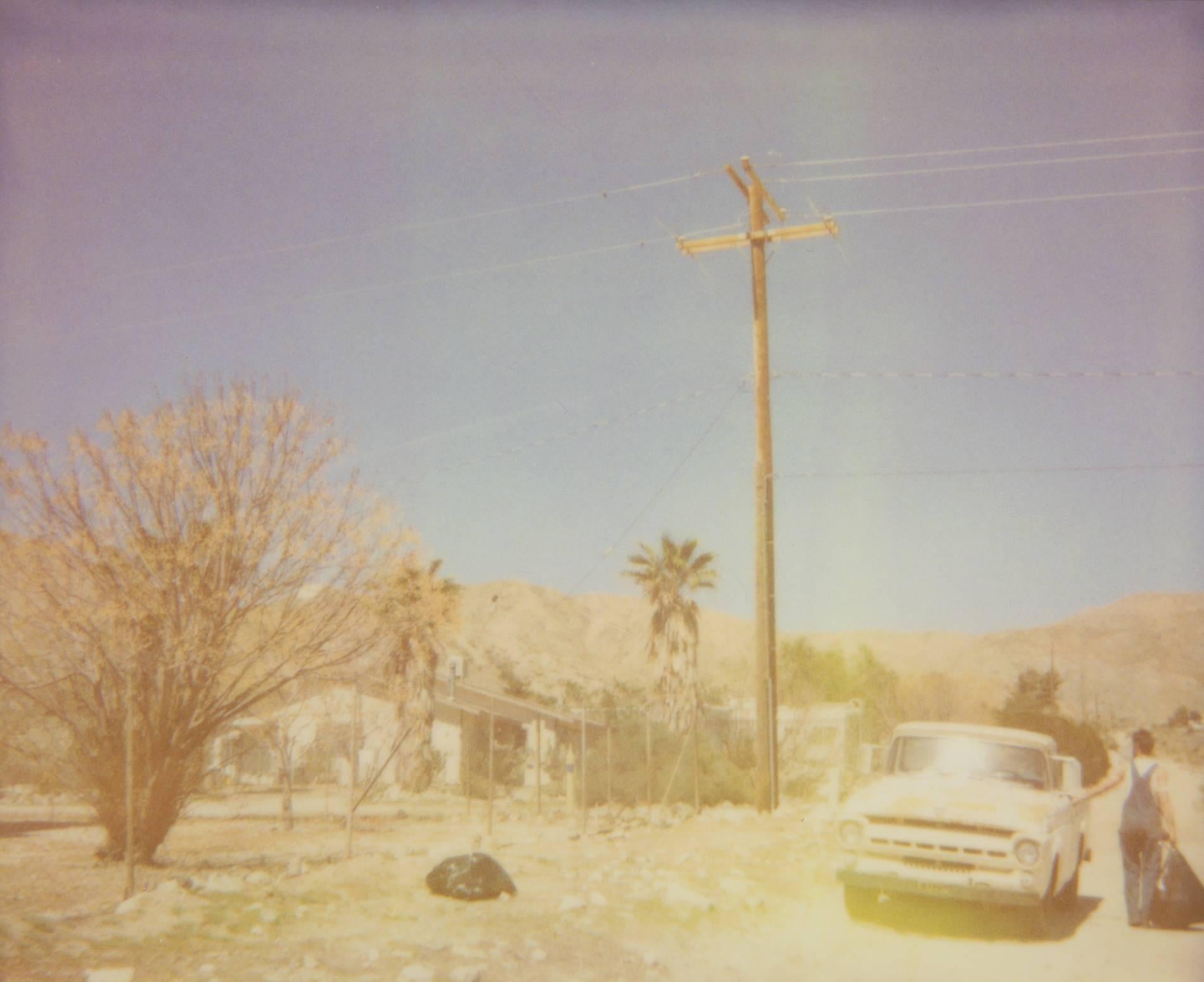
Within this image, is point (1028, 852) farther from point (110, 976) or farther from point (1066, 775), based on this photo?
point (110, 976)

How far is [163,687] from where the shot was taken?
421 inches

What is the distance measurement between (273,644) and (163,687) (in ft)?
4.18

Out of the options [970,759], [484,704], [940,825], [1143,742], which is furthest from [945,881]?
[484,704]

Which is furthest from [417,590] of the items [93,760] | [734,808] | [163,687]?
[734,808]

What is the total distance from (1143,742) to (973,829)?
174cm

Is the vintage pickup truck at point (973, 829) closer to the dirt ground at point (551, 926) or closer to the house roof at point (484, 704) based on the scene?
the dirt ground at point (551, 926)

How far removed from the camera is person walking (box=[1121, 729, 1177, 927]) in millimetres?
7820

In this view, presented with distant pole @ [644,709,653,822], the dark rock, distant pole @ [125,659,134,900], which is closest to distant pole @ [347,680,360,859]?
the dark rock

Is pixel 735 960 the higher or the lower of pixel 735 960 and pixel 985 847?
the lower

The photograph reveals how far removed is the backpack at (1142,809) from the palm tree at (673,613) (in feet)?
76.4

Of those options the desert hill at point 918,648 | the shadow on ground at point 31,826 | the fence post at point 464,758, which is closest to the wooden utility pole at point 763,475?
the shadow on ground at point 31,826

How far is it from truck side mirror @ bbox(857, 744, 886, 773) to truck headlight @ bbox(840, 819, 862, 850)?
91.6 inches

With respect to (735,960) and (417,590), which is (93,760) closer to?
(417,590)

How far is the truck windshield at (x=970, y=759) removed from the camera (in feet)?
29.5
